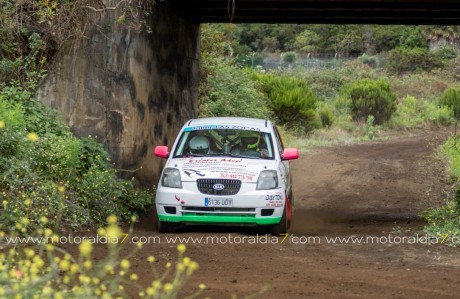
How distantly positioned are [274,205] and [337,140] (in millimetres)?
18563

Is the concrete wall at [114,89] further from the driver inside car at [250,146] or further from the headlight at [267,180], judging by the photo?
the headlight at [267,180]

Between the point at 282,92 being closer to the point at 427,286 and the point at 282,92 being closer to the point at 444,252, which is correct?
the point at 444,252

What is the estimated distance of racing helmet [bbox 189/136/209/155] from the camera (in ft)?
44.3

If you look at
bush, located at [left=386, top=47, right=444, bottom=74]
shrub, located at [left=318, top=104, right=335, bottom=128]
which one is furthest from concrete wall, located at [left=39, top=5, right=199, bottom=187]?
bush, located at [left=386, top=47, right=444, bottom=74]

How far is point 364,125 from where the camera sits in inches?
1352

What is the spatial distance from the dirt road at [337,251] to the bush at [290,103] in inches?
417

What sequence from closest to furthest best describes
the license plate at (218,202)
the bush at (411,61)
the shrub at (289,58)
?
the license plate at (218,202) → the bush at (411,61) → the shrub at (289,58)

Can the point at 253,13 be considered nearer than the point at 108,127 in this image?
No

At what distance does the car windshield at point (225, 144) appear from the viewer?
13477mm

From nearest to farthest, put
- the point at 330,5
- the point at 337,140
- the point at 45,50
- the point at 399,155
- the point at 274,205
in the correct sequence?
the point at 274,205
the point at 45,50
the point at 330,5
the point at 399,155
the point at 337,140

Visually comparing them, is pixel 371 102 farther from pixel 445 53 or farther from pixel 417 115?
pixel 445 53

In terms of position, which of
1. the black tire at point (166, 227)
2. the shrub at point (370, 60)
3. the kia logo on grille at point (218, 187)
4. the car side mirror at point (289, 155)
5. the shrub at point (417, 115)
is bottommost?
the shrub at point (417, 115)

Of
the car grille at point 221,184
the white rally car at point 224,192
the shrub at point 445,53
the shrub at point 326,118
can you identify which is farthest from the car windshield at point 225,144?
the shrub at point 445,53

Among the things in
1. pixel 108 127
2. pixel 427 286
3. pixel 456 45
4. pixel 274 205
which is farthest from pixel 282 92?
pixel 456 45
